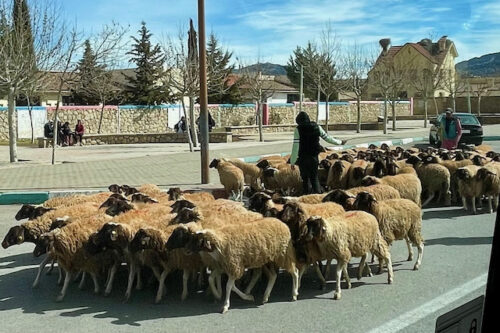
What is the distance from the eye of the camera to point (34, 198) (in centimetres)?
1435

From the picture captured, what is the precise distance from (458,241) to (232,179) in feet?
18.9

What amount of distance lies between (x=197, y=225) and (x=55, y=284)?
2.23 m

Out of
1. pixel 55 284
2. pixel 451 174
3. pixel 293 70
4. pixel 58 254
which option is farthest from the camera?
pixel 293 70

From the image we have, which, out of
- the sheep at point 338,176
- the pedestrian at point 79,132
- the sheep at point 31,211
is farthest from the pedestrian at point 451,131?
the pedestrian at point 79,132

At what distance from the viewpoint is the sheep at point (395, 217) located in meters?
7.42

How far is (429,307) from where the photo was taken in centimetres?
593

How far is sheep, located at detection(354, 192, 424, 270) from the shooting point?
7.42m

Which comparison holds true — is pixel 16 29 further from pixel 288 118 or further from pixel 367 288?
pixel 288 118

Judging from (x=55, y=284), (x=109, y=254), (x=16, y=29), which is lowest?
(x=55, y=284)

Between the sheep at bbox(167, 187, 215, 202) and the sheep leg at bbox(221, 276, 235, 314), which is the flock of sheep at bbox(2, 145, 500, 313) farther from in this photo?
the sheep at bbox(167, 187, 215, 202)

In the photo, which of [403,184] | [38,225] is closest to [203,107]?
[403,184]

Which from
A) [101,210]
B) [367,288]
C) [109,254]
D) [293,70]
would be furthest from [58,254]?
[293,70]

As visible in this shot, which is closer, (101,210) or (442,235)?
(101,210)

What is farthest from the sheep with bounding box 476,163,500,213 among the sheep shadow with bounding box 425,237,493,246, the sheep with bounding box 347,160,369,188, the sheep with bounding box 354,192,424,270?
the sheep with bounding box 354,192,424,270
